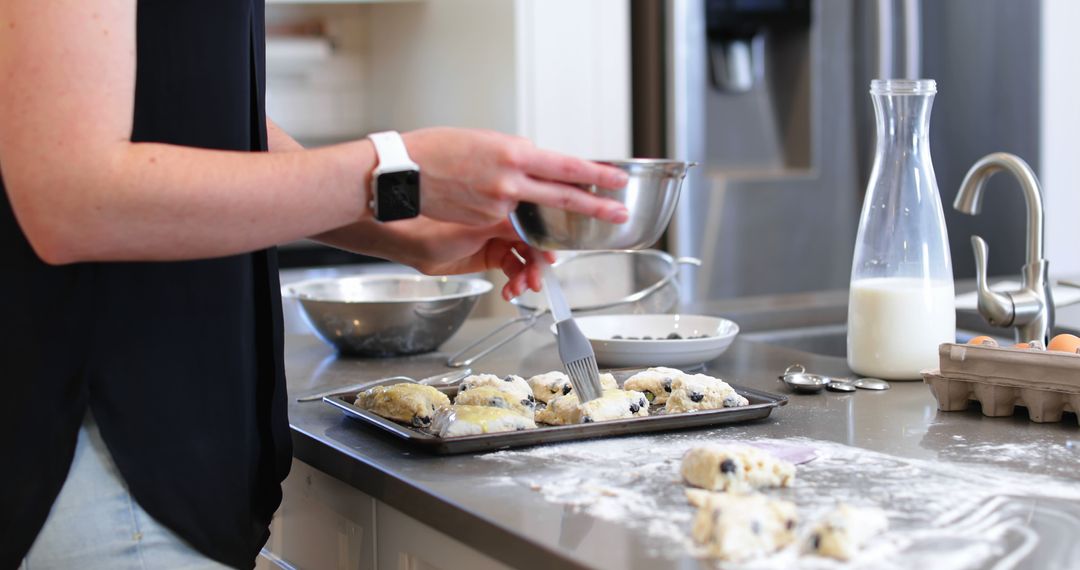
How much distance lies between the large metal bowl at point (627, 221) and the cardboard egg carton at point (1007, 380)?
1.22 ft

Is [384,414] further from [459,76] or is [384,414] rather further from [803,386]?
[459,76]

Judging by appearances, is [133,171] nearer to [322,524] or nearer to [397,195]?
[397,195]

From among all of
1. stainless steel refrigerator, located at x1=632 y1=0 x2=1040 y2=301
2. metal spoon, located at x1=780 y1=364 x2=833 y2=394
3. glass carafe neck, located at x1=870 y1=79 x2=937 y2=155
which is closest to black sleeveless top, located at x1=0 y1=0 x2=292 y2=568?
metal spoon, located at x1=780 y1=364 x2=833 y2=394

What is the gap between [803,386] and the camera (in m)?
1.32

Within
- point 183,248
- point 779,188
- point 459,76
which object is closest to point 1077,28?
point 779,188

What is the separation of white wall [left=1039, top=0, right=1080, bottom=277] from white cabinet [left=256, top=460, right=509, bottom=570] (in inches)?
112

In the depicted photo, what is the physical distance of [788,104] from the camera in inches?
132

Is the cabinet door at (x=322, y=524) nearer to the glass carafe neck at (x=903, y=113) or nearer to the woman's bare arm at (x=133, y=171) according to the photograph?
the woman's bare arm at (x=133, y=171)

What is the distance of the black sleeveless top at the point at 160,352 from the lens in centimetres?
90

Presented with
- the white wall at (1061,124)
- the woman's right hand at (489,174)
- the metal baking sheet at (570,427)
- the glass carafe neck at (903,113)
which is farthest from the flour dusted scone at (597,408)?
the white wall at (1061,124)

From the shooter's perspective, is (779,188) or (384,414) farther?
(779,188)

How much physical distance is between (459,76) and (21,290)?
2457 millimetres

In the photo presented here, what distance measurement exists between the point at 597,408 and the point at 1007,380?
1.33 ft

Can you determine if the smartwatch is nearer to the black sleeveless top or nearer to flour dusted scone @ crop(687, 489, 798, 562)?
the black sleeveless top
